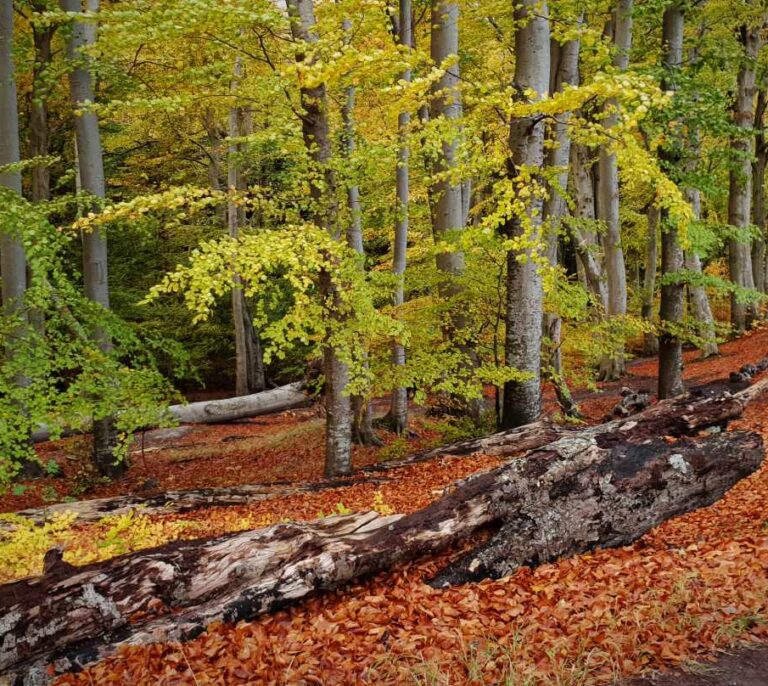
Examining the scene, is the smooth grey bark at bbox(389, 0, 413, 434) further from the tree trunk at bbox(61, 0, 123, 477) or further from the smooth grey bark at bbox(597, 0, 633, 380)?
the tree trunk at bbox(61, 0, 123, 477)

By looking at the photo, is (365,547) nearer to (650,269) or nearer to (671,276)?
(671,276)

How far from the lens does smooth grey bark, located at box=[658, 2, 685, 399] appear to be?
32.6 feet

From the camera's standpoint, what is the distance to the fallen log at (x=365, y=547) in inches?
142

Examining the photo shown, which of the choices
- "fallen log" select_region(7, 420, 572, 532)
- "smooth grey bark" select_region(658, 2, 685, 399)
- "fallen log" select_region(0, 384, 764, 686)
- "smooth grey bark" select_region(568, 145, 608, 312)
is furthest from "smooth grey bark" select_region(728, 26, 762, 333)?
"fallen log" select_region(0, 384, 764, 686)

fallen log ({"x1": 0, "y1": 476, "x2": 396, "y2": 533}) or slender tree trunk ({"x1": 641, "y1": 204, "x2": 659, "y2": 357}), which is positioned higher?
slender tree trunk ({"x1": 641, "y1": 204, "x2": 659, "y2": 357})

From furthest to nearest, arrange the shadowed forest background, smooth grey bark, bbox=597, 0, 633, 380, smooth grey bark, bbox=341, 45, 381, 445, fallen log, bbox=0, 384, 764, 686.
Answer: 1. smooth grey bark, bbox=597, 0, 633, 380
2. smooth grey bark, bbox=341, 45, 381, 445
3. the shadowed forest background
4. fallen log, bbox=0, 384, 764, 686

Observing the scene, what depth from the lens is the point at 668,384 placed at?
10.8 metres

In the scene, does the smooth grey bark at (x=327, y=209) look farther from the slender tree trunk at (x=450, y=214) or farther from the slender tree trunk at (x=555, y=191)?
the slender tree trunk at (x=555, y=191)

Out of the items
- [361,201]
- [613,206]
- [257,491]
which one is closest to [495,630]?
[257,491]

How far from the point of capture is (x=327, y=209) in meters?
7.85

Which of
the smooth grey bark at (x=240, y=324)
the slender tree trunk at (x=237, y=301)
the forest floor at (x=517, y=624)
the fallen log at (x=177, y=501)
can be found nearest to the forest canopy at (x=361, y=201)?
the fallen log at (x=177, y=501)

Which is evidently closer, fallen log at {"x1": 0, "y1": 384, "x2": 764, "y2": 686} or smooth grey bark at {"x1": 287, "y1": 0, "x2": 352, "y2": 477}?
fallen log at {"x1": 0, "y1": 384, "x2": 764, "y2": 686}

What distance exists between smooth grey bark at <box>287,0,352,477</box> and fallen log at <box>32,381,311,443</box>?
10058mm

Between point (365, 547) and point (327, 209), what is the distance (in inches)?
189
